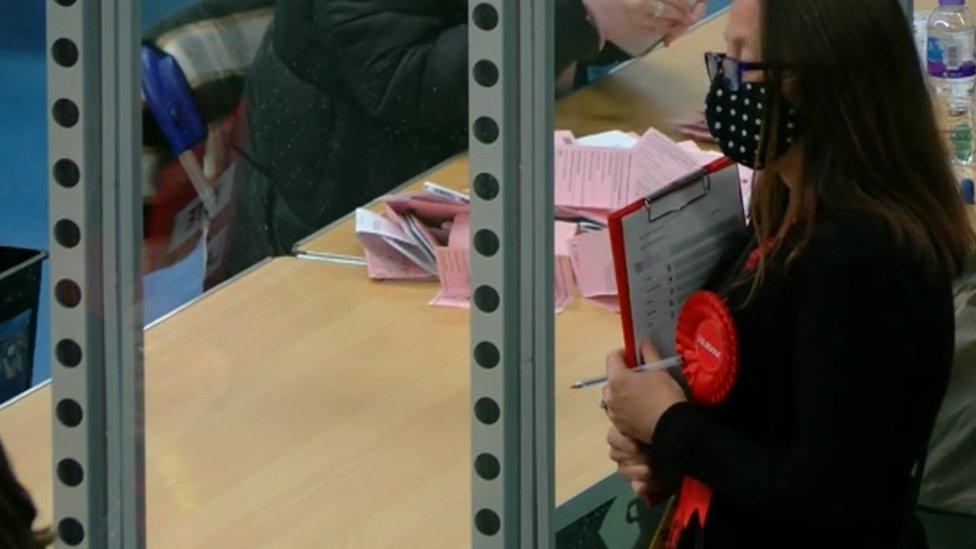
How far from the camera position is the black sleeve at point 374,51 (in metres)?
2.34

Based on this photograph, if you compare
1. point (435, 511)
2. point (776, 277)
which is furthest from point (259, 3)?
point (776, 277)

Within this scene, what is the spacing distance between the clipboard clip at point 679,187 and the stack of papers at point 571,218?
23.9 inches

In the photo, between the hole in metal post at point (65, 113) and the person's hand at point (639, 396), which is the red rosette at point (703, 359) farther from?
the hole in metal post at point (65, 113)

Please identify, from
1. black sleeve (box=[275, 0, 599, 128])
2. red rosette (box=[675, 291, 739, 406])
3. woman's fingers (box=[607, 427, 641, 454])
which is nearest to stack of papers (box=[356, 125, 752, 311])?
black sleeve (box=[275, 0, 599, 128])

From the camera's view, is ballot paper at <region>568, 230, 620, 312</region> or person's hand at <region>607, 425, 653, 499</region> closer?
person's hand at <region>607, 425, 653, 499</region>

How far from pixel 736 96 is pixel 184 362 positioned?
2.86ft

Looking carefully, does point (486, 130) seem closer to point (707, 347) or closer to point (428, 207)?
point (707, 347)

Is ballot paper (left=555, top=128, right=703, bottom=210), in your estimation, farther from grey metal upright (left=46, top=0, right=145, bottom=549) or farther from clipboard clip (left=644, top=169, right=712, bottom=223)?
grey metal upright (left=46, top=0, right=145, bottom=549)

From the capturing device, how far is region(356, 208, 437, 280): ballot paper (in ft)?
8.41

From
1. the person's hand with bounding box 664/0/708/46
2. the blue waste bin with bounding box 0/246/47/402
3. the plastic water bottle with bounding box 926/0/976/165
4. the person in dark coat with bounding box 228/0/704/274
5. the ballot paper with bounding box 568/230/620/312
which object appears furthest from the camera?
the plastic water bottle with bounding box 926/0/976/165

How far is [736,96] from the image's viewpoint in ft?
5.49

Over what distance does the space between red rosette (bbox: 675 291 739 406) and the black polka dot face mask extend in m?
0.15

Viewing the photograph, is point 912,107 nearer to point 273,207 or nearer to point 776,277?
point 776,277

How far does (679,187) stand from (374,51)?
2.80 feet
